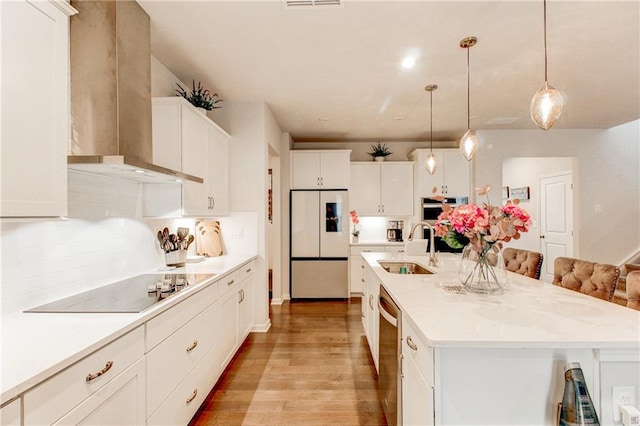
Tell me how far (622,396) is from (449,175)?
4353 mm

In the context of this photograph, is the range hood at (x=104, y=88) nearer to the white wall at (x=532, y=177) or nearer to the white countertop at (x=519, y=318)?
the white countertop at (x=519, y=318)

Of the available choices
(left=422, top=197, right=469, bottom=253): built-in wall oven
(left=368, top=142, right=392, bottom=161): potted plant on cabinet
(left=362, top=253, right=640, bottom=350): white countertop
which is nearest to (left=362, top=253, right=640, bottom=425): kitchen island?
(left=362, top=253, right=640, bottom=350): white countertop

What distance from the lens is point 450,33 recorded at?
2318 mm

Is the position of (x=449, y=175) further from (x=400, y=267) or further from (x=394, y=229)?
(x=400, y=267)

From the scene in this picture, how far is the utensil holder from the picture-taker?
2660 millimetres

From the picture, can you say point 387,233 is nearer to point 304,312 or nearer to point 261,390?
point 304,312

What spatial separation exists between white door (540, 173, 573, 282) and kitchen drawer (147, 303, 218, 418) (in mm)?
5979

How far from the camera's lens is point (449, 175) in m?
5.20

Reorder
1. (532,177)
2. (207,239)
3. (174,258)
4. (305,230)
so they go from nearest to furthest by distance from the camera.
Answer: (174,258)
(207,239)
(305,230)
(532,177)

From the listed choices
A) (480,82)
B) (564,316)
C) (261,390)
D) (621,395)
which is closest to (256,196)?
(261,390)

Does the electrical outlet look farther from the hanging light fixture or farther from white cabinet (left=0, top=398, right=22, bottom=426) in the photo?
white cabinet (left=0, top=398, right=22, bottom=426)

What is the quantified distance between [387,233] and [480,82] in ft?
9.72

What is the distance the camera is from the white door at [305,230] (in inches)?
197

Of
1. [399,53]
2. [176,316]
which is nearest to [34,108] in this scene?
[176,316]
